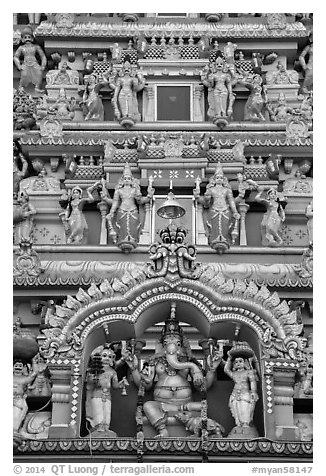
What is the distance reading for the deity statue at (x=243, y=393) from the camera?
58.5 ft

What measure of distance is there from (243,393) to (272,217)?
13.5 ft

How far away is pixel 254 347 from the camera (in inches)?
733

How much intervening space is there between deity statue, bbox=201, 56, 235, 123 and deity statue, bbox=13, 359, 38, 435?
6.73 m

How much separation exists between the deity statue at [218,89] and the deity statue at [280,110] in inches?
30.2

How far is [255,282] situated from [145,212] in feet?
8.77

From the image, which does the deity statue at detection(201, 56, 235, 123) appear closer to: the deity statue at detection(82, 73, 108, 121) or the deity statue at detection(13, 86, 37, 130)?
the deity statue at detection(82, 73, 108, 121)

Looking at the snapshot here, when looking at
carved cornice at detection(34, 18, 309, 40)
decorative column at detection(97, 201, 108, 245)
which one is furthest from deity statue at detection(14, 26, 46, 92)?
decorative column at detection(97, 201, 108, 245)

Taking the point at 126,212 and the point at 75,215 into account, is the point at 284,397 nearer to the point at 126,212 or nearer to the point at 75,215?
the point at 126,212

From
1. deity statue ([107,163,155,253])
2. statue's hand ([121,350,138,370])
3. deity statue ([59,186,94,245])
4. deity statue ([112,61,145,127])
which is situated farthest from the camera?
deity statue ([112,61,145,127])

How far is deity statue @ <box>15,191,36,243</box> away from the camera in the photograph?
2130cm

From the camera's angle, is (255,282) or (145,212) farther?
(145,212)

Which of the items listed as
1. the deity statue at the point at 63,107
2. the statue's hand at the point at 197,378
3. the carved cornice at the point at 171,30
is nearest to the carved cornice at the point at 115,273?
the statue's hand at the point at 197,378

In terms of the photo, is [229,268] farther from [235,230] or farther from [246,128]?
[246,128]
